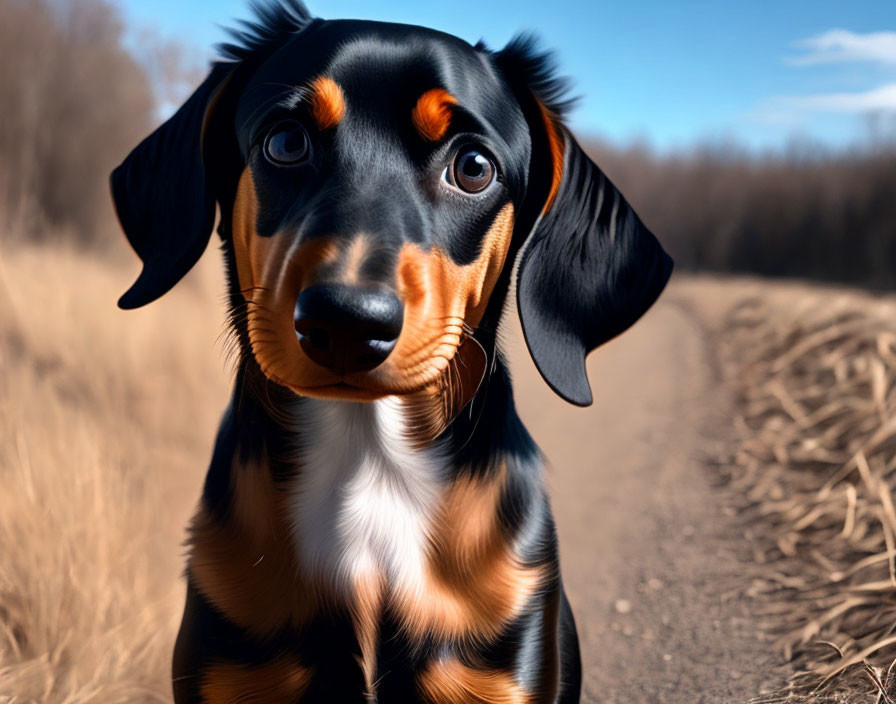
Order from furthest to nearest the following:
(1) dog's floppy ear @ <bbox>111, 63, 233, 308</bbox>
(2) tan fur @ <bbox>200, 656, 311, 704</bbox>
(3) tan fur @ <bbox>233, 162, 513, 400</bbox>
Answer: (1) dog's floppy ear @ <bbox>111, 63, 233, 308</bbox> → (2) tan fur @ <bbox>200, 656, 311, 704</bbox> → (3) tan fur @ <bbox>233, 162, 513, 400</bbox>

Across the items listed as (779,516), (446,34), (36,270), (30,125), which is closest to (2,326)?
(36,270)

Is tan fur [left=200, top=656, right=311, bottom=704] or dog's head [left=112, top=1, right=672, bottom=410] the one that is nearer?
dog's head [left=112, top=1, right=672, bottom=410]

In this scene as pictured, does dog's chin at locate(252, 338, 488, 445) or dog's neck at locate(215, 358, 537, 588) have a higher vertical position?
dog's chin at locate(252, 338, 488, 445)

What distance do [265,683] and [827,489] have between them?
298 cm

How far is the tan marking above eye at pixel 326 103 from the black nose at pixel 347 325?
0.54m

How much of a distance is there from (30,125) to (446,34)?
618 cm

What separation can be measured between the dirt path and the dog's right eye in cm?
156

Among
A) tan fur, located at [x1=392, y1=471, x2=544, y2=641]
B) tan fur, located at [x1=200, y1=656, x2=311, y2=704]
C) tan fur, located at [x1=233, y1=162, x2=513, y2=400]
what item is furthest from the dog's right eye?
tan fur, located at [x1=200, y1=656, x2=311, y2=704]

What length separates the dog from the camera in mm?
1931

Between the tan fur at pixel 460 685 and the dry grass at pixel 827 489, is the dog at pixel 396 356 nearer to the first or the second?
the tan fur at pixel 460 685

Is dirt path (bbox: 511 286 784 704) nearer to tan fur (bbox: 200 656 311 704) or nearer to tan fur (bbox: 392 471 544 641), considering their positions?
tan fur (bbox: 392 471 544 641)

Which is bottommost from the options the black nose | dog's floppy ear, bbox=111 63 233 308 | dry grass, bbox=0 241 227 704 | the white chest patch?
dry grass, bbox=0 241 227 704

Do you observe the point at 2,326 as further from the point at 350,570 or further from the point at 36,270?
the point at 350,570

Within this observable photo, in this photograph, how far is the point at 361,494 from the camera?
2164mm
